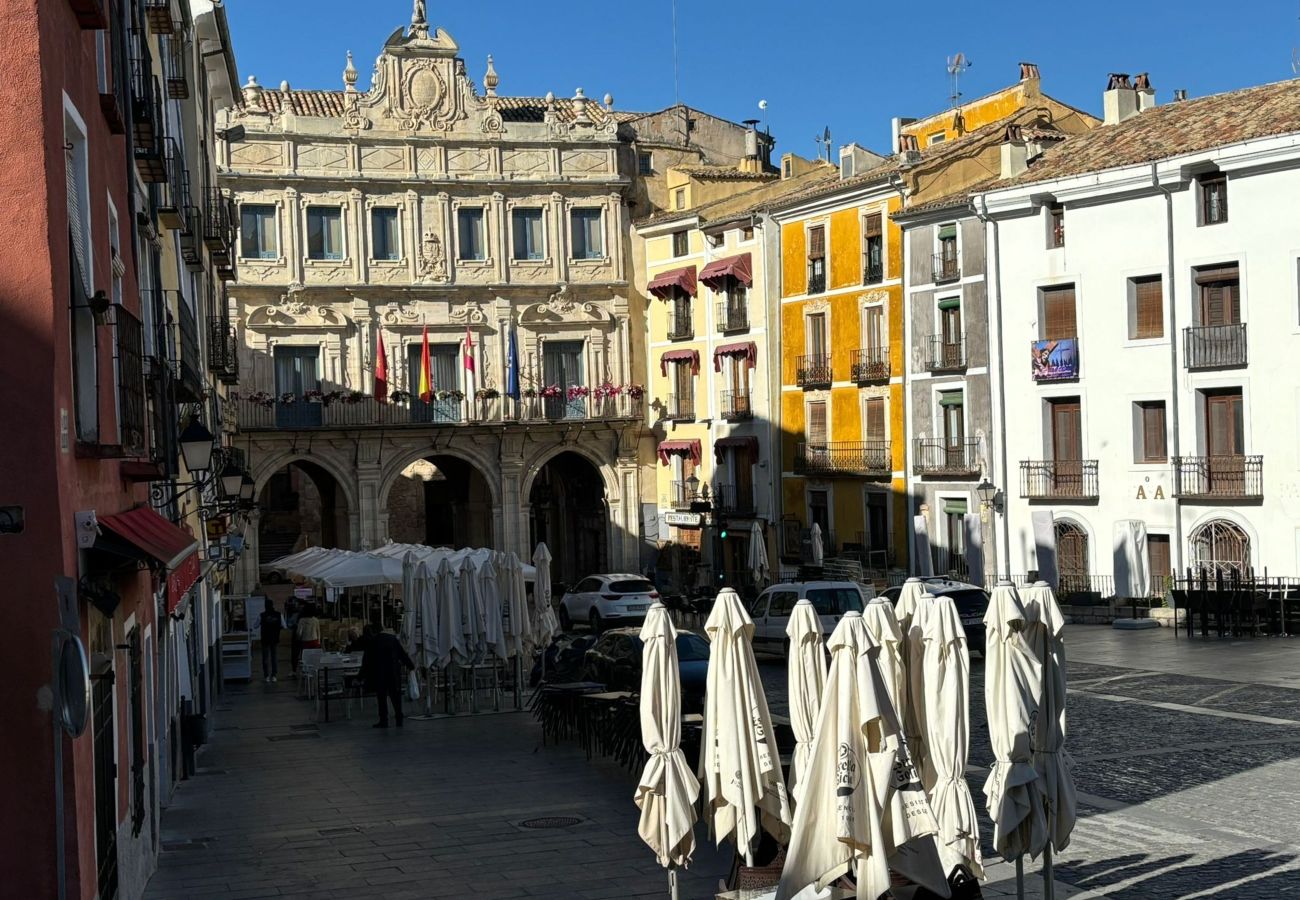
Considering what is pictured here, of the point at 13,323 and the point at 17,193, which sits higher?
the point at 17,193

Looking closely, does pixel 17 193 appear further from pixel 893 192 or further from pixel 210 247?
pixel 893 192

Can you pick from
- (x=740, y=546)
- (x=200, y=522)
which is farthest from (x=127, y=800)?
(x=740, y=546)

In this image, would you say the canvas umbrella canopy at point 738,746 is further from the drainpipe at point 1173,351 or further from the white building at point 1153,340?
the drainpipe at point 1173,351

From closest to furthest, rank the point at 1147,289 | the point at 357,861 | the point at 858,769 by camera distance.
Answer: the point at 858,769
the point at 357,861
the point at 1147,289

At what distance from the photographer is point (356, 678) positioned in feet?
84.6

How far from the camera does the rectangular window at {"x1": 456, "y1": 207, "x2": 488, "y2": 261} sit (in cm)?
5259

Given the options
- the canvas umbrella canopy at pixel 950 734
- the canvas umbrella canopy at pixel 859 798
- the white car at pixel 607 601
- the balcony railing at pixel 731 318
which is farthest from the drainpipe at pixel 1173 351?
the canvas umbrella canopy at pixel 859 798

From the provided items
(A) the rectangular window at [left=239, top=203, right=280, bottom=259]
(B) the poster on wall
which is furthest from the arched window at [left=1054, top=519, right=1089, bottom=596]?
(A) the rectangular window at [left=239, top=203, right=280, bottom=259]

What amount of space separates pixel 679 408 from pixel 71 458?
4599 centimetres

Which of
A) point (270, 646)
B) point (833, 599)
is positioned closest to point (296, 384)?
point (270, 646)

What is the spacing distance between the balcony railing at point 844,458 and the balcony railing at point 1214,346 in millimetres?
10639

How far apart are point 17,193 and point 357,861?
8.00 m

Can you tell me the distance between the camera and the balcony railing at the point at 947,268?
43.4 m

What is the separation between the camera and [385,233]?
5194 centimetres
